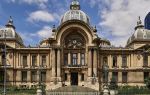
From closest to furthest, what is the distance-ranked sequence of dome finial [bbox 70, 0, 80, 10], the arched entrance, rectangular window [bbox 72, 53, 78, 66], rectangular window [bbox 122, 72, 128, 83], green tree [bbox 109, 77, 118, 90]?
green tree [bbox 109, 77, 118, 90], the arched entrance, rectangular window [bbox 72, 53, 78, 66], rectangular window [bbox 122, 72, 128, 83], dome finial [bbox 70, 0, 80, 10]

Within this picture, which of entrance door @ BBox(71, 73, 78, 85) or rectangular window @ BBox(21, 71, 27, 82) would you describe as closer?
entrance door @ BBox(71, 73, 78, 85)

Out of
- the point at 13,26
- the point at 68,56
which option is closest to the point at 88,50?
the point at 68,56

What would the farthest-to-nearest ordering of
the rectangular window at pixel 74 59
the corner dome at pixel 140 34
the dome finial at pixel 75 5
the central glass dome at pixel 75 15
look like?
1. the dome finial at pixel 75 5
2. the central glass dome at pixel 75 15
3. the corner dome at pixel 140 34
4. the rectangular window at pixel 74 59

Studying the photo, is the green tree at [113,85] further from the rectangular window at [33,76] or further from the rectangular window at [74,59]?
the rectangular window at [33,76]

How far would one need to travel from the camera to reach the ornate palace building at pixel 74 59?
285ft

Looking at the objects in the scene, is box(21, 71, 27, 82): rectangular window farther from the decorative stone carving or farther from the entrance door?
the decorative stone carving

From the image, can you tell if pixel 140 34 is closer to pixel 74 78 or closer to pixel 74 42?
pixel 74 42

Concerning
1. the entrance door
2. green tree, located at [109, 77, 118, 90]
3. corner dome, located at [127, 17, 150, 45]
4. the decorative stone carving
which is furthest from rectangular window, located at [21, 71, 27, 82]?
corner dome, located at [127, 17, 150, 45]

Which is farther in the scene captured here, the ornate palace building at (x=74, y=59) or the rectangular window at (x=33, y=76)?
the rectangular window at (x=33, y=76)

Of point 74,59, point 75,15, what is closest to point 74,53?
point 74,59

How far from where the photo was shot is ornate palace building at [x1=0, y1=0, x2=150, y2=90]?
285 ft

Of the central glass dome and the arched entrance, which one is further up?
the central glass dome

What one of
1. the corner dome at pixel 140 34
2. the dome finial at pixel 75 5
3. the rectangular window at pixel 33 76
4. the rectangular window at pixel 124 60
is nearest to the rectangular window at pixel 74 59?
the rectangular window at pixel 33 76

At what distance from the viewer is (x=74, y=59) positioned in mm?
89312
